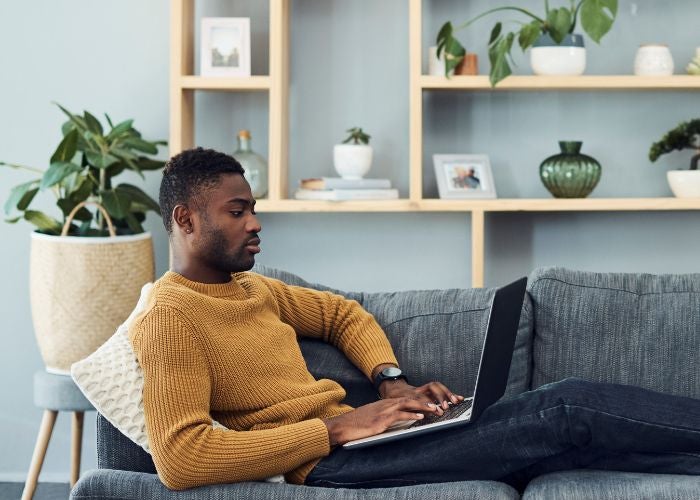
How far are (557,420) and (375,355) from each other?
50 centimetres

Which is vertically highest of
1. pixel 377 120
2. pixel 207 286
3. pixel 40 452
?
pixel 377 120

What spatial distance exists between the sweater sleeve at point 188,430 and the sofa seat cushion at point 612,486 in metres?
0.45

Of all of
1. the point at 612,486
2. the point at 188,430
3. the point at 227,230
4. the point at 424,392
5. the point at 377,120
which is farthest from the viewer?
the point at 377,120

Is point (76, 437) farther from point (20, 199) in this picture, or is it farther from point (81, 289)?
point (20, 199)

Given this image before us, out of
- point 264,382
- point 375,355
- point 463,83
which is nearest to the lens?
point 264,382

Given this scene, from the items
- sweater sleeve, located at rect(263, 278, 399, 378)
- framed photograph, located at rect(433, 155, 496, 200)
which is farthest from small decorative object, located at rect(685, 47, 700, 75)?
sweater sleeve, located at rect(263, 278, 399, 378)

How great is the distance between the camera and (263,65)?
3197mm

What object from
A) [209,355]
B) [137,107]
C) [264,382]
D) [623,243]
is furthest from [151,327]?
[623,243]

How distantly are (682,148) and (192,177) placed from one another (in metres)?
1.71

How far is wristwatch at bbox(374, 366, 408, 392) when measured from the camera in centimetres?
214

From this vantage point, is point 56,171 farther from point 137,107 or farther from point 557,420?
point 557,420

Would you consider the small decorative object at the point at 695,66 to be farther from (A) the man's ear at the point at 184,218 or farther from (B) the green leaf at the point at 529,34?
(A) the man's ear at the point at 184,218

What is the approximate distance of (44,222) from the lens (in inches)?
115

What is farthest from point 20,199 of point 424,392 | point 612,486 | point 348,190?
point 612,486
